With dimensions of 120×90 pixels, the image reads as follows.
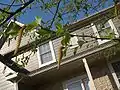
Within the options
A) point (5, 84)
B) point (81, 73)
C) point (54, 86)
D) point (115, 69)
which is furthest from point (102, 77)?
point (5, 84)

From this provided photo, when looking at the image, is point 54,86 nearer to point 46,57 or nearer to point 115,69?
point 46,57

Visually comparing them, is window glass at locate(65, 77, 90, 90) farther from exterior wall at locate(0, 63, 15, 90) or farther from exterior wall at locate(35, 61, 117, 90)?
exterior wall at locate(0, 63, 15, 90)

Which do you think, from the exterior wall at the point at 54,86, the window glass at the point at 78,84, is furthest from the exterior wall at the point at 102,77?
the exterior wall at the point at 54,86

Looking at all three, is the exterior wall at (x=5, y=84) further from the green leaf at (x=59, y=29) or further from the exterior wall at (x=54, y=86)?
the green leaf at (x=59, y=29)

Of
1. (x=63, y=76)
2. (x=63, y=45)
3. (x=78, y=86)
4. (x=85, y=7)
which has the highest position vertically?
(x=63, y=76)

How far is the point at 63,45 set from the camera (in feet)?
4.50

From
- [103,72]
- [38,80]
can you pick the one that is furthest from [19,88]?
[103,72]

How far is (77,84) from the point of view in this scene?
36.3ft

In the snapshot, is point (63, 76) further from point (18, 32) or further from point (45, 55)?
point (18, 32)

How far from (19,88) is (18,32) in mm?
10428

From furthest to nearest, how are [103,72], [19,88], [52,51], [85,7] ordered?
[52,51] < [19,88] < [103,72] < [85,7]

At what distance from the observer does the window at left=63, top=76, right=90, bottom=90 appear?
10.8 meters

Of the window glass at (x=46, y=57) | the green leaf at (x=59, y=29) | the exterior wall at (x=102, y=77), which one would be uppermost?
the window glass at (x=46, y=57)

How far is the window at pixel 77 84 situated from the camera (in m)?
10.8
